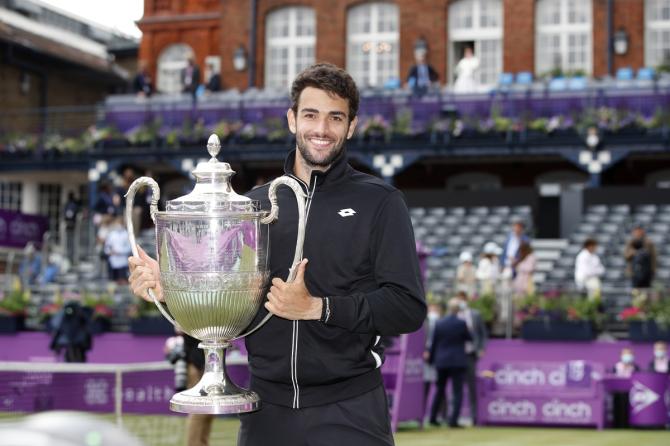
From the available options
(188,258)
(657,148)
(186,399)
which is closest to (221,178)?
(188,258)

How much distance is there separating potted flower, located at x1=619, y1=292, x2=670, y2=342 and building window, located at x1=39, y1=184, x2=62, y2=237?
78.6ft

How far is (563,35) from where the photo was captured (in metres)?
34.5

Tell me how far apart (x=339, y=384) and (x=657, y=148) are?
25.4 meters

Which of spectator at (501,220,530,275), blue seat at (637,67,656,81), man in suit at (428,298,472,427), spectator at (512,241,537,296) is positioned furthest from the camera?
blue seat at (637,67,656,81)

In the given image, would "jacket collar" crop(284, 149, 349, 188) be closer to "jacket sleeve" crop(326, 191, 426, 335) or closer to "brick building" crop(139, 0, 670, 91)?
"jacket sleeve" crop(326, 191, 426, 335)

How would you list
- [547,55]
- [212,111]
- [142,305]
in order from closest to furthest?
[142,305] → [212,111] → [547,55]

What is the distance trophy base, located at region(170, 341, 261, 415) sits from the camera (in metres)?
3.87

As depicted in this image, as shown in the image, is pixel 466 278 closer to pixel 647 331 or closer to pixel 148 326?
pixel 647 331

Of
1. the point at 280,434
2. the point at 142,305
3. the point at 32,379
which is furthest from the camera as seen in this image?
the point at 142,305

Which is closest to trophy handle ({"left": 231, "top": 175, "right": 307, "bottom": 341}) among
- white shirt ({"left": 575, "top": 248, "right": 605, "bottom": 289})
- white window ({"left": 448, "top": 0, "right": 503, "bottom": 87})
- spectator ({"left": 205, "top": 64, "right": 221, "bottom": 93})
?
white shirt ({"left": 575, "top": 248, "right": 605, "bottom": 289})

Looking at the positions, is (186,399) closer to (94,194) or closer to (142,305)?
(142,305)

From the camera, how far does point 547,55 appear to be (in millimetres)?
34562

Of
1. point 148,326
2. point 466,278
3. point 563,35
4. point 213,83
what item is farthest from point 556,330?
point 563,35

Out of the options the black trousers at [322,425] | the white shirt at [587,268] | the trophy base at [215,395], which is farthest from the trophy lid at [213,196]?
the white shirt at [587,268]
